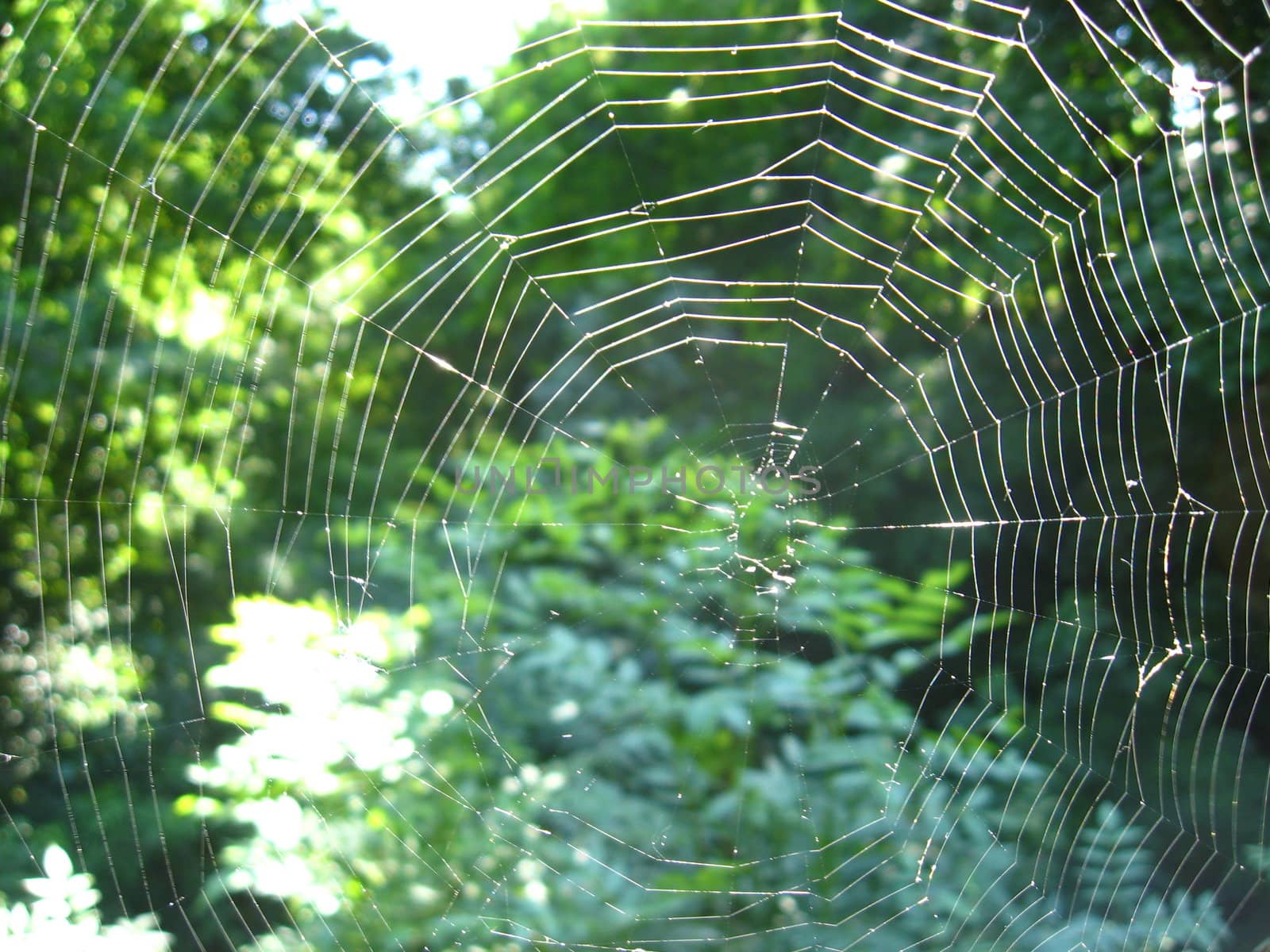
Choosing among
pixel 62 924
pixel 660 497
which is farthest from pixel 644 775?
pixel 62 924

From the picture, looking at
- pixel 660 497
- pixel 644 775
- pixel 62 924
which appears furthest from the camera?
pixel 660 497

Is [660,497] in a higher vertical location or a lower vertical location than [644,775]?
higher

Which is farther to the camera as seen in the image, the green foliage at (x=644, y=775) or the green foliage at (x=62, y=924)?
the green foliage at (x=644, y=775)

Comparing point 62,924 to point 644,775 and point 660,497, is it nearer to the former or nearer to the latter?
point 644,775

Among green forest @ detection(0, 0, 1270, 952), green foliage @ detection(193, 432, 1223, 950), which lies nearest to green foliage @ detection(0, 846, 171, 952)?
green forest @ detection(0, 0, 1270, 952)

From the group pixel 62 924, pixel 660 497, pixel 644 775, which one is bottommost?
pixel 62 924

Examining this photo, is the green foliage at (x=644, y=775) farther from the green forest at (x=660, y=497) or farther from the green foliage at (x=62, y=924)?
the green foliage at (x=62, y=924)

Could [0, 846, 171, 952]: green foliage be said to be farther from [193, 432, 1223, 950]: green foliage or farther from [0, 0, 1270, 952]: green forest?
[193, 432, 1223, 950]: green foliage

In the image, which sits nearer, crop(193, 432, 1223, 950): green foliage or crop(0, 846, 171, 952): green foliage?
crop(0, 846, 171, 952): green foliage

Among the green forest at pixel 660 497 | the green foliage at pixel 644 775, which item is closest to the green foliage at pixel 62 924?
the green forest at pixel 660 497
